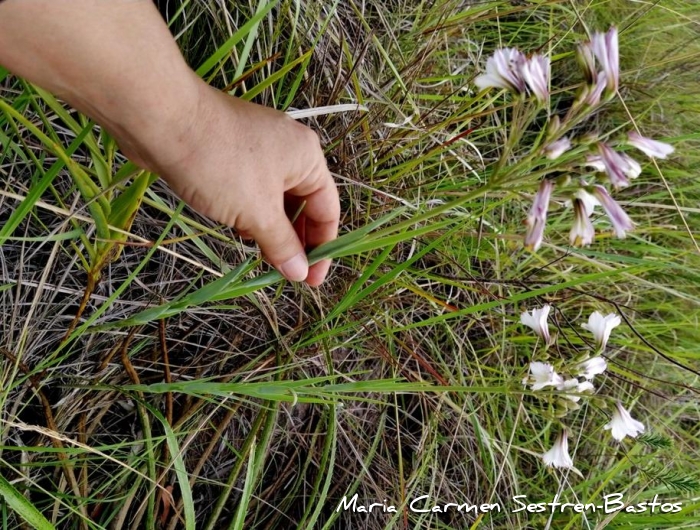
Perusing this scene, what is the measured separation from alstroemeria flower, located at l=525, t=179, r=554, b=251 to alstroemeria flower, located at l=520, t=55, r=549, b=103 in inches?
4.1

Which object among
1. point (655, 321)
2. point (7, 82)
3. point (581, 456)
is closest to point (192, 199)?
point (7, 82)

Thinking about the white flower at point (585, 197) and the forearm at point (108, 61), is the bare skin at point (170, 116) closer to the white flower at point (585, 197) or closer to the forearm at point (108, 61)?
the forearm at point (108, 61)

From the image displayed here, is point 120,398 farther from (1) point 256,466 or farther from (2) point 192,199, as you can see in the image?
(2) point 192,199

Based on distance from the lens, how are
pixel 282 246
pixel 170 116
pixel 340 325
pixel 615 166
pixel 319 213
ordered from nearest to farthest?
pixel 615 166, pixel 170 116, pixel 282 246, pixel 319 213, pixel 340 325

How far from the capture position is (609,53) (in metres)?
0.59

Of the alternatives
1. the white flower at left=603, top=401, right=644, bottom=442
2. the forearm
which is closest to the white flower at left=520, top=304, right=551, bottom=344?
the white flower at left=603, top=401, right=644, bottom=442

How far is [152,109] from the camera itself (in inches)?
25.8

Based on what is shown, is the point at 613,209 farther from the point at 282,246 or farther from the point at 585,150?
the point at 282,246

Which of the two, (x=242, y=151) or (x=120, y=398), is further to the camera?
(x=120, y=398)

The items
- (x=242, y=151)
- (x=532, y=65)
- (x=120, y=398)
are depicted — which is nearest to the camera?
(x=532, y=65)

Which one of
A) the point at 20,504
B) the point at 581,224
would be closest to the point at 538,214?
the point at 581,224

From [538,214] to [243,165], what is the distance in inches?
14.6

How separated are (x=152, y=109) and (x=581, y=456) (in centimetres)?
130

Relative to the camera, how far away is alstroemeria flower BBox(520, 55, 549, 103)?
61 centimetres
